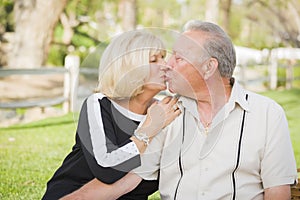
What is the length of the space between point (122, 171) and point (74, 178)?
34cm

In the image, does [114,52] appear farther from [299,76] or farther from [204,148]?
[299,76]

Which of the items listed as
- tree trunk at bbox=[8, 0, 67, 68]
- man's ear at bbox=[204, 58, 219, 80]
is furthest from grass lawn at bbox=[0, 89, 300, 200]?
tree trunk at bbox=[8, 0, 67, 68]

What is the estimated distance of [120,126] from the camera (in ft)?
9.43

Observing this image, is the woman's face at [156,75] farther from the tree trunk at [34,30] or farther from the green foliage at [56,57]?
the green foliage at [56,57]

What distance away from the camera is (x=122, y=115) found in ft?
9.50

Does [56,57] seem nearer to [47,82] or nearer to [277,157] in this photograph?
[47,82]

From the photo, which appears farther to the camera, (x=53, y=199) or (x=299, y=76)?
(x=299, y=76)

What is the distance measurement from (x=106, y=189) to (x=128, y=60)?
0.59 meters

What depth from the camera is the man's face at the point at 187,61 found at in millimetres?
2668

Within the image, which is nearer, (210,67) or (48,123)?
(210,67)

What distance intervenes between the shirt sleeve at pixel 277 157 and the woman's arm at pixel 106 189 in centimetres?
60

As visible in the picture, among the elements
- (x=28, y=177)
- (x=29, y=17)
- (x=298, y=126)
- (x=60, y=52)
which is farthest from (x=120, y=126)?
(x=60, y=52)

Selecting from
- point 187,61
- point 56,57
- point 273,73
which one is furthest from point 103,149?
point 56,57

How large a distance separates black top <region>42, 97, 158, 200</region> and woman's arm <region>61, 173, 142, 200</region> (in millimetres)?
44
